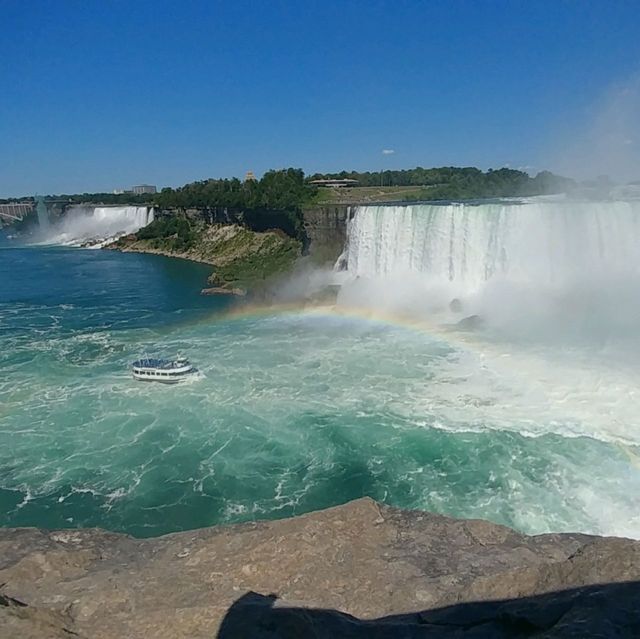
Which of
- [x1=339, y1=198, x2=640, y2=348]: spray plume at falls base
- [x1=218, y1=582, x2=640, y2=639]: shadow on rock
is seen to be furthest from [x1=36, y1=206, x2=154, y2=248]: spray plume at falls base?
[x1=218, y1=582, x2=640, y2=639]: shadow on rock

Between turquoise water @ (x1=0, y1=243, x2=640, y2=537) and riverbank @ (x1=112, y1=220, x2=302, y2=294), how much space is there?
14.7m

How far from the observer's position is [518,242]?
25.4 m

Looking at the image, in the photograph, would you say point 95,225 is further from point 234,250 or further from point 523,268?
point 523,268

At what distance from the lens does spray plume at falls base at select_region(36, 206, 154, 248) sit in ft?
227

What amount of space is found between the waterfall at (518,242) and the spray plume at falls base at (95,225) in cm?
4694

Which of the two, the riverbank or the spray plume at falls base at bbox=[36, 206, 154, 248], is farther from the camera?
the spray plume at falls base at bbox=[36, 206, 154, 248]

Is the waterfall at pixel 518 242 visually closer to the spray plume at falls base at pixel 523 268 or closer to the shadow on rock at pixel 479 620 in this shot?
the spray plume at falls base at pixel 523 268

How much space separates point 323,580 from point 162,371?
12.9 meters

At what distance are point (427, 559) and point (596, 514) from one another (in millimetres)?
5854

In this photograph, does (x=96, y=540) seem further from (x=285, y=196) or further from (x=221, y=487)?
(x=285, y=196)

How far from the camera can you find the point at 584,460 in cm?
1177

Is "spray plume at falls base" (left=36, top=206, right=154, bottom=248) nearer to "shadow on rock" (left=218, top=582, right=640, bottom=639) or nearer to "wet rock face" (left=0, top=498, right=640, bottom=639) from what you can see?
"wet rock face" (left=0, top=498, right=640, bottom=639)

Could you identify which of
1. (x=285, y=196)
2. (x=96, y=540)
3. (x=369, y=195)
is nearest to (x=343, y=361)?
(x=96, y=540)

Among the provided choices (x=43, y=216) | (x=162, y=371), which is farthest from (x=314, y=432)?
(x=43, y=216)
